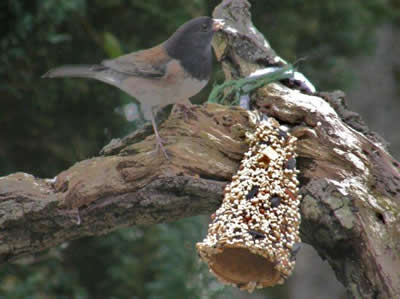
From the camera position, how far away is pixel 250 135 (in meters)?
1.90

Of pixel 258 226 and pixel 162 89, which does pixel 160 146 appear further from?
pixel 258 226

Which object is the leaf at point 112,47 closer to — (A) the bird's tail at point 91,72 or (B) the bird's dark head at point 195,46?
(A) the bird's tail at point 91,72

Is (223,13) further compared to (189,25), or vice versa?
(223,13)

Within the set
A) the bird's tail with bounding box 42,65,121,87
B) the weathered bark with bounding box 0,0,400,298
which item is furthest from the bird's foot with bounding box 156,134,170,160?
the bird's tail with bounding box 42,65,121,87

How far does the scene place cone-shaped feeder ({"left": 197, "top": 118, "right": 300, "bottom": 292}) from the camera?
165cm

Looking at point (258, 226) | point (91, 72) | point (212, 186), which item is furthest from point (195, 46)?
point (258, 226)

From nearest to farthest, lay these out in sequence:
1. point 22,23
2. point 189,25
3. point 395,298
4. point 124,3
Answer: point 395,298, point 189,25, point 22,23, point 124,3

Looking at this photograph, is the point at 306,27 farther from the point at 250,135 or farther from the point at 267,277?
the point at 267,277

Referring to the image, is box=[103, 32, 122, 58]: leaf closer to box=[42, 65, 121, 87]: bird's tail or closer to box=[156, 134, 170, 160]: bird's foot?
box=[42, 65, 121, 87]: bird's tail

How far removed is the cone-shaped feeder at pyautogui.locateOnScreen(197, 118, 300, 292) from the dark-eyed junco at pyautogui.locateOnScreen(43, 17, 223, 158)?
1.16 feet

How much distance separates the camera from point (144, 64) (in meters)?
2.16

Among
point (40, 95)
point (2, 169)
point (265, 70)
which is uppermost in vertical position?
point (265, 70)

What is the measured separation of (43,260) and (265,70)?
1.69 meters

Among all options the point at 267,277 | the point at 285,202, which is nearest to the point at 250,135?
the point at 285,202
